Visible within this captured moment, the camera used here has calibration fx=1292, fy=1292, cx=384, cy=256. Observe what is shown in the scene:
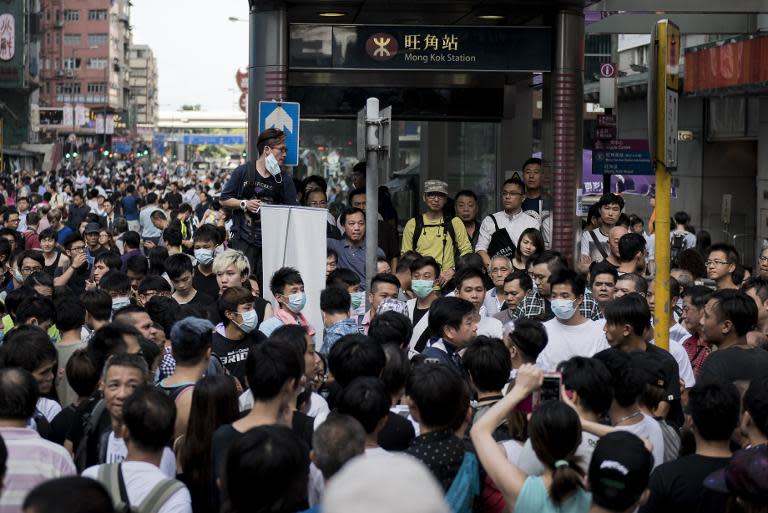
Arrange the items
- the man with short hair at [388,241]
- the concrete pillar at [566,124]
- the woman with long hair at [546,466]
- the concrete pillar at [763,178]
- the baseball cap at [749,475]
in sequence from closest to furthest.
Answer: the baseball cap at [749,475], the woman with long hair at [546,466], the man with short hair at [388,241], the concrete pillar at [566,124], the concrete pillar at [763,178]

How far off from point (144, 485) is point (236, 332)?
3.33 m

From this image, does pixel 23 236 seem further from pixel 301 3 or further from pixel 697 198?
pixel 697 198

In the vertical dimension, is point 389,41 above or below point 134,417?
above

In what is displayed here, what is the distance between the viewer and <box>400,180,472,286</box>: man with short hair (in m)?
12.6

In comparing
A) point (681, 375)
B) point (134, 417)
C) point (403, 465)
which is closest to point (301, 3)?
point (681, 375)

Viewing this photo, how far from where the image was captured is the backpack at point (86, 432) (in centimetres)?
626

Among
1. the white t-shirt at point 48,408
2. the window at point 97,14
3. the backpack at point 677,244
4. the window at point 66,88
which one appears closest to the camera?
the white t-shirt at point 48,408

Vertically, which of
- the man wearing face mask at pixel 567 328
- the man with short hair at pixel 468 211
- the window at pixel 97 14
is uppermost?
the window at pixel 97 14

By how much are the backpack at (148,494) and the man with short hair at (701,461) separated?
6.28ft

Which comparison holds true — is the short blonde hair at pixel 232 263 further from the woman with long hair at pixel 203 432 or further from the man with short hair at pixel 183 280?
the woman with long hair at pixel 203 432

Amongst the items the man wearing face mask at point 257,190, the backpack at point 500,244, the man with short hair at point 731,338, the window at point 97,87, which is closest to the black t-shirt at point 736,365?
the man with short hair at point 731,338

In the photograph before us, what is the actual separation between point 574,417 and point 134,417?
1.80 metres

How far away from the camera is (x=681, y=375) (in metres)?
7.79

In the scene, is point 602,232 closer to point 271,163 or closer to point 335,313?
point 271,163
